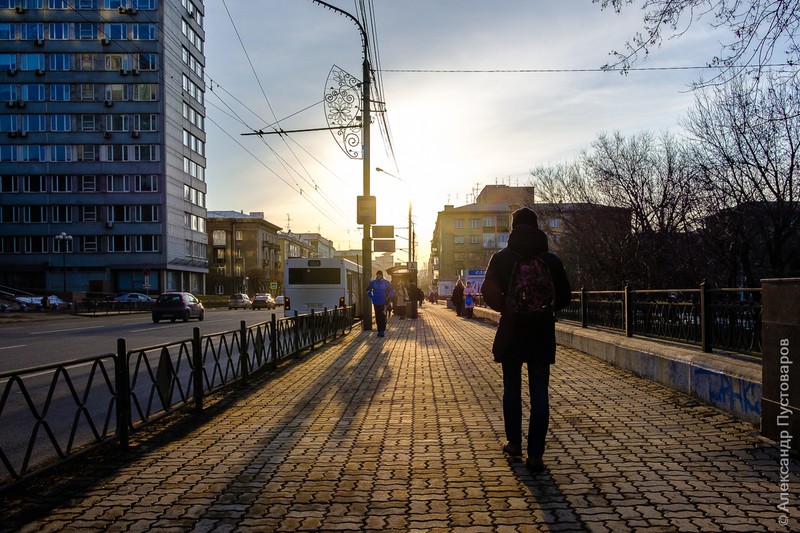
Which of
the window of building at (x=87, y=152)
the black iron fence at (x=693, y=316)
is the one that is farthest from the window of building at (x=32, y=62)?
the black iron fence at (x=693, y=316)

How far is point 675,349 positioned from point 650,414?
6.66 ft

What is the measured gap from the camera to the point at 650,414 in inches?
271

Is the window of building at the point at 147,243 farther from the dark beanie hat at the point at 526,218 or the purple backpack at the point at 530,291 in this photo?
the purple backpack at the point at 530,291

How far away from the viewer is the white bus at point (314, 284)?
1027 inches

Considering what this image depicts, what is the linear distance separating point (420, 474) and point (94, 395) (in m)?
2.73

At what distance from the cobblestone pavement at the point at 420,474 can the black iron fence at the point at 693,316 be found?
0.86 m

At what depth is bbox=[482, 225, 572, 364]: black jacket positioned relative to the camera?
4898 mm

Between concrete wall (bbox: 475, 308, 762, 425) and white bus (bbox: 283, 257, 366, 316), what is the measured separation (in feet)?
50.8

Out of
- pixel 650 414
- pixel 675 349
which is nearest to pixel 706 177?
pixel 675 349

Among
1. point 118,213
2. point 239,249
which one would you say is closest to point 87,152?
point 118,213

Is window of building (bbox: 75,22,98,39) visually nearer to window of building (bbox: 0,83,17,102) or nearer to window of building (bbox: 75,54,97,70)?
window of building (bbox: 75,54,97,70)

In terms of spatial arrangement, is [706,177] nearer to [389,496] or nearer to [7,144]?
[389,496]

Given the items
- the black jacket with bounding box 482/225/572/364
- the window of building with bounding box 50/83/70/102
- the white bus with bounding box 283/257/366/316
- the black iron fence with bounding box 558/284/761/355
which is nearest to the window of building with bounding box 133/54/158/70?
the window of building with bounding box 50/83/70/102

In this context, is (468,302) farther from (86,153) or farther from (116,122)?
(86,153)
